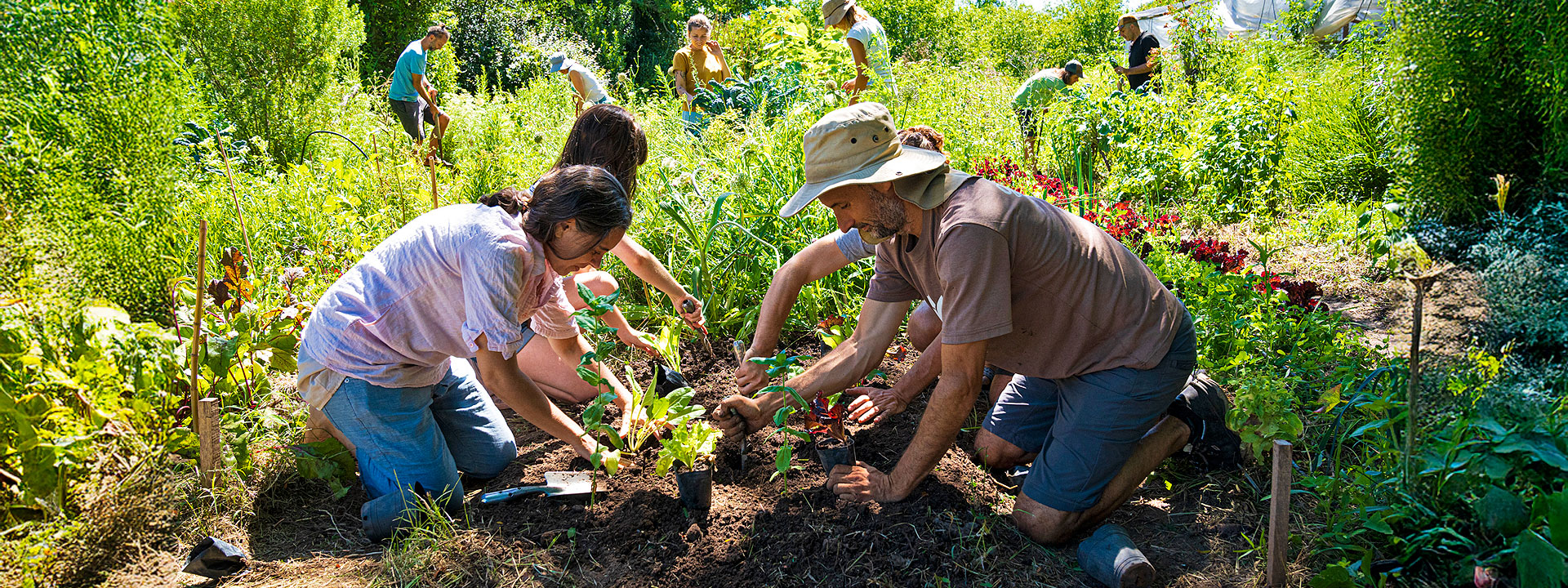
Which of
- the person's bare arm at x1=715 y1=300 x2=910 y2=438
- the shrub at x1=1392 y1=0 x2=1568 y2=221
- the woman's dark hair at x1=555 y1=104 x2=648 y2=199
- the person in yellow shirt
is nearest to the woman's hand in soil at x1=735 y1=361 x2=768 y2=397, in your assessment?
the person's bare arm at x1=715 y1=300 x2=910 y2=438

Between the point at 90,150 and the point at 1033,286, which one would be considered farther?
the point at 90,150

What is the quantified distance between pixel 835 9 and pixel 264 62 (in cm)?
441

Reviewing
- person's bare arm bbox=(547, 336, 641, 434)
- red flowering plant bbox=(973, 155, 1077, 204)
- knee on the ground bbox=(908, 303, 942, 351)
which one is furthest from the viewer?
red flowering plant bbox=(973, 155, 1077, 204)

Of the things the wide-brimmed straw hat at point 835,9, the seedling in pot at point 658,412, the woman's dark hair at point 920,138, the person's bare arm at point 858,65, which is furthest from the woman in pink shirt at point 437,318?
the wide-brimmed straw hat at point 835,9

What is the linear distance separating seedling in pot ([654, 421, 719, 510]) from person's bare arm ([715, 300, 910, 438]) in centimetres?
7

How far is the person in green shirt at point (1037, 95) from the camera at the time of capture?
5992mm

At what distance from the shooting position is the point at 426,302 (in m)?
2.37

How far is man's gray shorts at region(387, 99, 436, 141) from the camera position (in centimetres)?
771

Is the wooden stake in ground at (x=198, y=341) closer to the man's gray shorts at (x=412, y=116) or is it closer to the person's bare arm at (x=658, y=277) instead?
the person's bare arm at (x=658, y=277)

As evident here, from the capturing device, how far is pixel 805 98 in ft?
16.8

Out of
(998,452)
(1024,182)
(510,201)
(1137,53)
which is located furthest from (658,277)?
(1137,53)

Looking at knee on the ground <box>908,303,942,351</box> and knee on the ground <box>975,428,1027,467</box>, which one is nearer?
knee on the ground <box>975,428,1027,467</box>

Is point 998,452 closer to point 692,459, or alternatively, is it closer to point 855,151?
point 692,459

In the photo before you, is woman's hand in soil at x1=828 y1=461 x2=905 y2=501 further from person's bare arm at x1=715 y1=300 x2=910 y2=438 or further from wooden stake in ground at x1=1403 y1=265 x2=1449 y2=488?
wooden stake in ground at x1=1403 y1=265 x2=1449 y2=488
